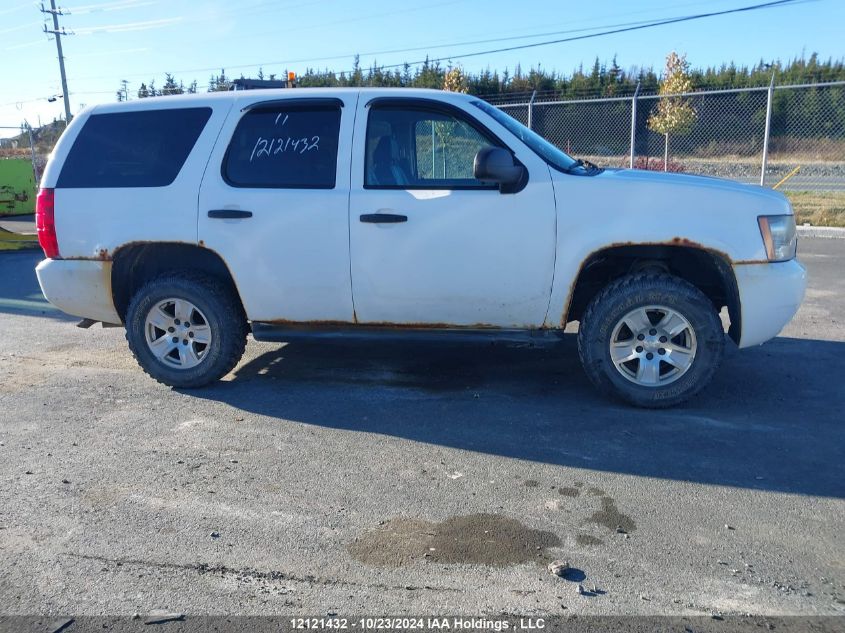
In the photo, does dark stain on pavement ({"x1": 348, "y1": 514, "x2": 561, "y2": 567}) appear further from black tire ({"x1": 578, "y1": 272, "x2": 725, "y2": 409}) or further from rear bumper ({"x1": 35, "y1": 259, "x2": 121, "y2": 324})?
rear bumper ({"x1": 35, "y1": 259, "x2": 121, "y2": 324})

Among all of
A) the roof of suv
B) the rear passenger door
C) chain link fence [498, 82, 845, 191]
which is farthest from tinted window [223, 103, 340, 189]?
chain link fence [498, 82, 845, 191]

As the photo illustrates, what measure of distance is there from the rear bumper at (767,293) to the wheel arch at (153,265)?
11.4ft

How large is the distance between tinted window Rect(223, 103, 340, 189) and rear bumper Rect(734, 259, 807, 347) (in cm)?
283

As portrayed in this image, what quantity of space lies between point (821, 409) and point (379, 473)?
3.02m

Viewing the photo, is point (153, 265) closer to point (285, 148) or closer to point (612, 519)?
point (285, 148)

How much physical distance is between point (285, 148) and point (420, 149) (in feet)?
3.15

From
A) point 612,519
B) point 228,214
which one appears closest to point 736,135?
point 228,214

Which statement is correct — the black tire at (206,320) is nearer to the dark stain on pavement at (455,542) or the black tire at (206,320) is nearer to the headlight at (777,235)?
the dark stain on pavement at (455,542)

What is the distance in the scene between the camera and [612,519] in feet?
11.5

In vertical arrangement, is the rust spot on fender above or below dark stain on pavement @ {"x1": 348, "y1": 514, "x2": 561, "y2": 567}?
above

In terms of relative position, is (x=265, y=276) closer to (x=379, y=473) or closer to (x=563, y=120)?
(x=379, y=473)

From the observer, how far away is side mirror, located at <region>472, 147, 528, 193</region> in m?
4.63

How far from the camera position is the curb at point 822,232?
12.1 metres

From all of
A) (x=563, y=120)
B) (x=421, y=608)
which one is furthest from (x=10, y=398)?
(x=563, y=120)
